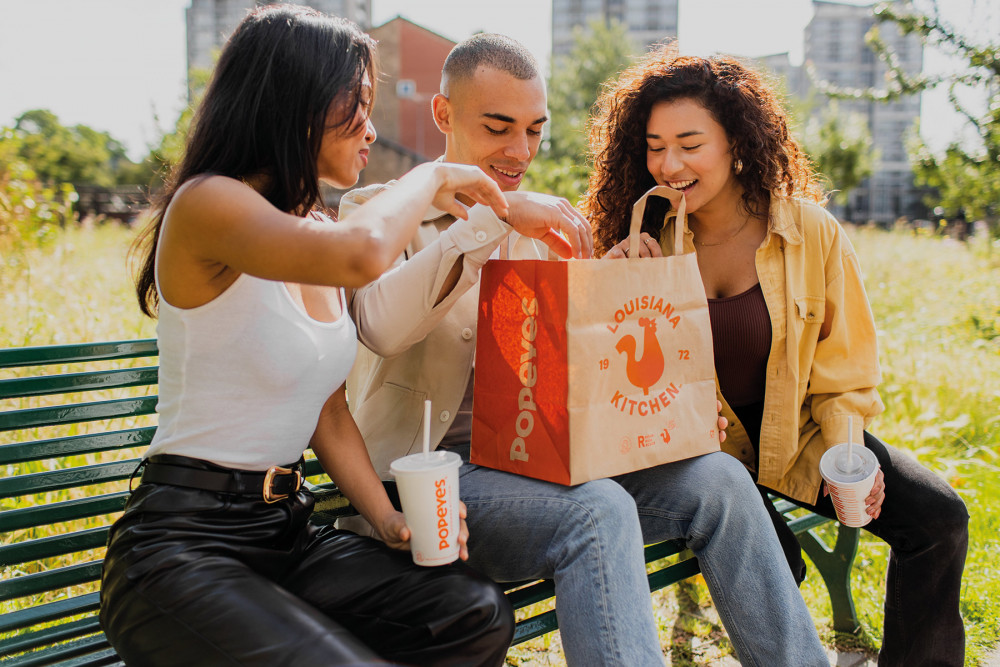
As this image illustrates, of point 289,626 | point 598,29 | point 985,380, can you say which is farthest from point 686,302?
point 598,29

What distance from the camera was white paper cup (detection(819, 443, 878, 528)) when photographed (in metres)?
2.03

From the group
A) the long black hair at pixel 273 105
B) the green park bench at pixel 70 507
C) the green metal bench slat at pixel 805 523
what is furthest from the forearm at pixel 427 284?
the green metal bench slat at pixel 805 523

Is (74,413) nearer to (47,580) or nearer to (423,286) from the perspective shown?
(47,580)

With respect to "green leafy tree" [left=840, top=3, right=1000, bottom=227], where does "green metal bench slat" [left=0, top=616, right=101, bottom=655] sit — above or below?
below

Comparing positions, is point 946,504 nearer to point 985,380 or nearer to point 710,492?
point 710,492

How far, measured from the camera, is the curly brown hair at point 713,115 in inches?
96.7

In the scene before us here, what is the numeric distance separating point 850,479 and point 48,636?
2.02 meters

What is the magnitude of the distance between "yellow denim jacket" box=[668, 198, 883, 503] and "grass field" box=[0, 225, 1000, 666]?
0.82 metres

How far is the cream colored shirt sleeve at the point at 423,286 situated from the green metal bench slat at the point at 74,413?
68cm

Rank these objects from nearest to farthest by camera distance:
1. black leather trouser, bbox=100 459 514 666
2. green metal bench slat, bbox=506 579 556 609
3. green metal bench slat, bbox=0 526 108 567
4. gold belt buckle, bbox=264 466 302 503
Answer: black leather trouser, bbox=100 459 514 666 < gold belt buckle, bbox=264 466 302 503 < green metal bench slat, bbox=0 526 108 567 < green metal bench slat, bbox=506 579 556 609

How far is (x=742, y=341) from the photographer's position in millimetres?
2408

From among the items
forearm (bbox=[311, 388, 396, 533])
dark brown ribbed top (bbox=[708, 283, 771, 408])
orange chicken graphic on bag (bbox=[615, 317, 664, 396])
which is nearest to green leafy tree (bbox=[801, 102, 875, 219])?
dark brown ribbed top (bbox=[708, 283, 771, 408])

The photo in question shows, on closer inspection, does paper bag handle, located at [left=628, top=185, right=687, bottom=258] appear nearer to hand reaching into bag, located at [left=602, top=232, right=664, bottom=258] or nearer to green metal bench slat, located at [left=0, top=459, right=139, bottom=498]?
hand reaching into bag, located at [left=602, top=232, right=664, bottom=258]

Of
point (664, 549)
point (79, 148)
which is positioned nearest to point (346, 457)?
point (664, 549)
